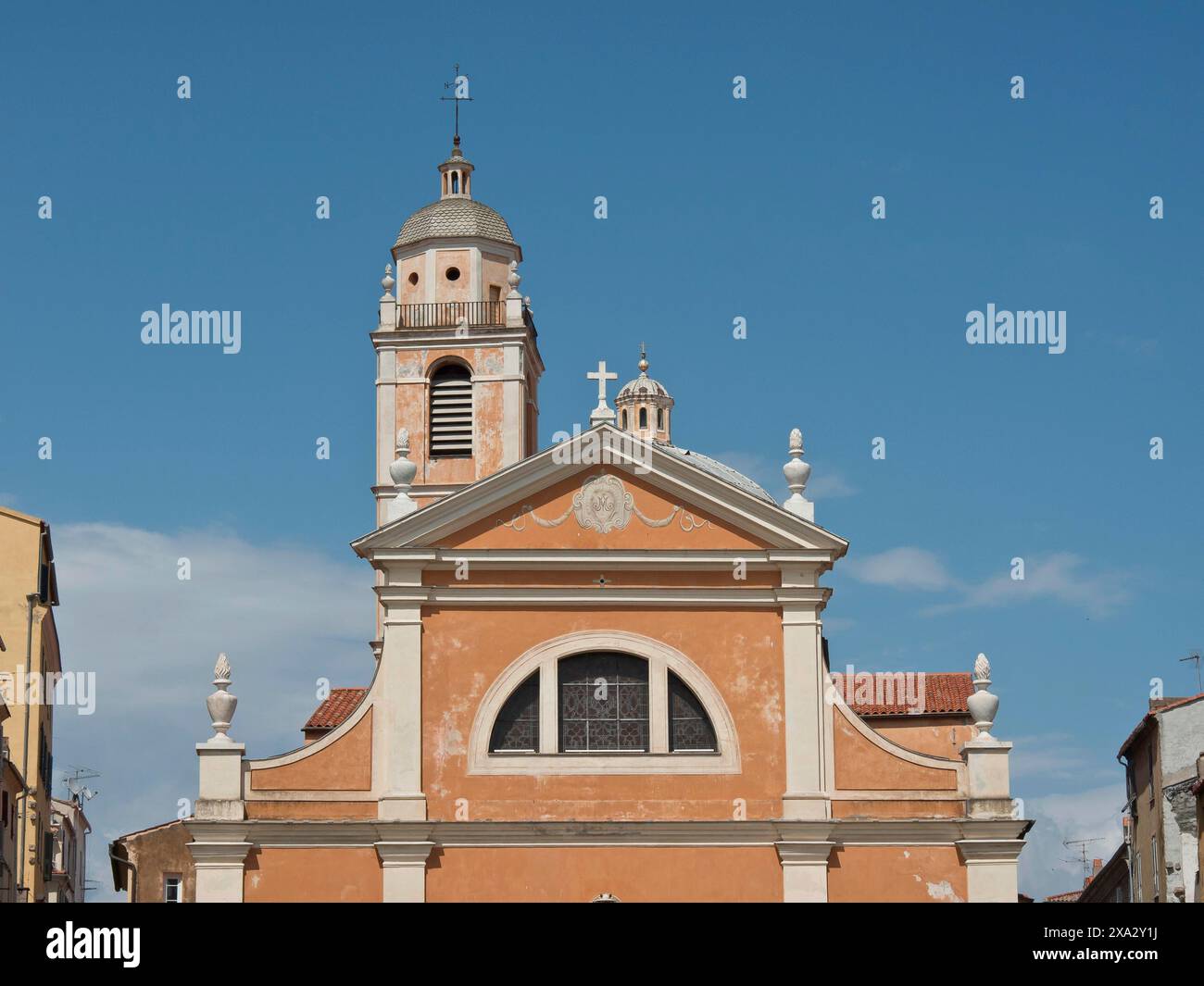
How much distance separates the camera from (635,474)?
2828cm

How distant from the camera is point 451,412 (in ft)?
141

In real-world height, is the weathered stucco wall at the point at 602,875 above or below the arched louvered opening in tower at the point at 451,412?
below

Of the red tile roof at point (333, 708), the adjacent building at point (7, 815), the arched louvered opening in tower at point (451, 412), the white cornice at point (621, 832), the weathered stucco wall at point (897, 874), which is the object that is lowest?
the weathered stucco wall at point (897, 874)

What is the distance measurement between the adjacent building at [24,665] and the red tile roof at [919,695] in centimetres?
1552

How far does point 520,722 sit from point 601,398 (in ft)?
16.0

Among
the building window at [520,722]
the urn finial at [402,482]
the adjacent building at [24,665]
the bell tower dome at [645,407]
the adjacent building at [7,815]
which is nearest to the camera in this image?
the building window at [520,722]

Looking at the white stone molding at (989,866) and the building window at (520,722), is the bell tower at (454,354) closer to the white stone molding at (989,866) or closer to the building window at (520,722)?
the building window at (520,722)

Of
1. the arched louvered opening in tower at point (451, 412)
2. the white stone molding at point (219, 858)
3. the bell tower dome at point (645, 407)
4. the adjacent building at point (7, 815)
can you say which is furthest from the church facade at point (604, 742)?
the bell tower dome at point (645, 407)

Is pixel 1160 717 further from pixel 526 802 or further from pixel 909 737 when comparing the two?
pixel 526 802

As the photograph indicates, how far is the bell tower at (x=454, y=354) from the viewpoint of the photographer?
4228 centimetres

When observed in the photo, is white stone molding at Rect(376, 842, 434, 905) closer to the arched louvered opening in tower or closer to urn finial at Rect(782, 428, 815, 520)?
urn finial at Rect(782, 428, 815, 520)

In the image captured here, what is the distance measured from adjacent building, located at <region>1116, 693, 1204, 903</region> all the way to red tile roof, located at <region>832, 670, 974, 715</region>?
13.0 ft
